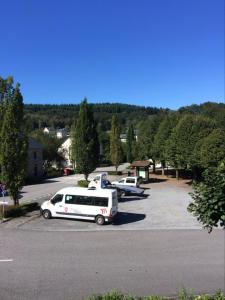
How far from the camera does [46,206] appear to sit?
2481 cm

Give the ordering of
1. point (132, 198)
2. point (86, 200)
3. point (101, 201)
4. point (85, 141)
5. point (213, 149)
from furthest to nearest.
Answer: point (85, 141)
point (213, 149)
point (132, 198)
point (86, 200)
point (101, 201)

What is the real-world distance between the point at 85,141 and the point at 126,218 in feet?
51.0

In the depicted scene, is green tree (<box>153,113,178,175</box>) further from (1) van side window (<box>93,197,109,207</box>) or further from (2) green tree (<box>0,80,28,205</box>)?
(1) van side window (<box>93,197,109,207</box>)

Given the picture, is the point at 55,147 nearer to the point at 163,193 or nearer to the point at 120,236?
the point at 163,193

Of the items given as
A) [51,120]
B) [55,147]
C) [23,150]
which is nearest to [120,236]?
[23,150]

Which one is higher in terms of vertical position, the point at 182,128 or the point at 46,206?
the point at 182,128

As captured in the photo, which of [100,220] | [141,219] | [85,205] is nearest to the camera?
[100,220]

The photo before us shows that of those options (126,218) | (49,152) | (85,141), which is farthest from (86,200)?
(49,152)

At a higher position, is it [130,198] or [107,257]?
[130,198]

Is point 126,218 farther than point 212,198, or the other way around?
point 126,218

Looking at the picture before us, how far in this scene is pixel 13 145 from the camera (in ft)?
87.1

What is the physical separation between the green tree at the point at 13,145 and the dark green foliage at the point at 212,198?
19.2 meters

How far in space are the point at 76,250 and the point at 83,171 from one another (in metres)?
23.3

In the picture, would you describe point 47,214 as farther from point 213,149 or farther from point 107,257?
point 213,149
